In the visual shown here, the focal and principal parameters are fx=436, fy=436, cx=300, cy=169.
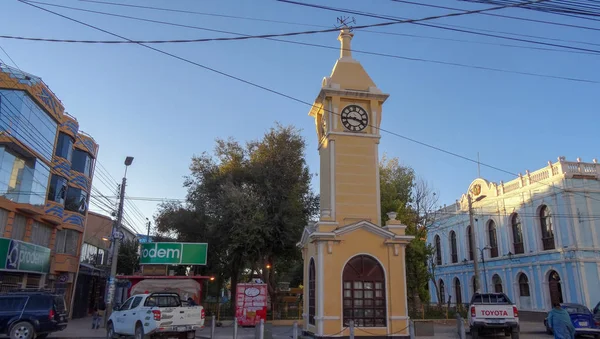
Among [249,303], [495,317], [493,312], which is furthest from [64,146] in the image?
[495,317]

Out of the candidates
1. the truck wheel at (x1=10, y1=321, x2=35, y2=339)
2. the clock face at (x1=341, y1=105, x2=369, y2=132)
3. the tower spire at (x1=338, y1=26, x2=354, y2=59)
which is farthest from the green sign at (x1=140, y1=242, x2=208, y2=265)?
the tower spire at (x1=338, y1=26, x2=354, y2=59)

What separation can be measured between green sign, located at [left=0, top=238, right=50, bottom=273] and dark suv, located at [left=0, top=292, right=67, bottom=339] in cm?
640

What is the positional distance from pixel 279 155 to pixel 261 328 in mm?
17705

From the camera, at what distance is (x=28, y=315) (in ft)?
54.6

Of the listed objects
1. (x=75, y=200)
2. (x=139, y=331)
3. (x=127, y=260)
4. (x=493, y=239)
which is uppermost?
(x=75, y=200)

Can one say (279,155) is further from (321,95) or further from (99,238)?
(99,238)

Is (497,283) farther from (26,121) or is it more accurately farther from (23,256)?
(26,121)

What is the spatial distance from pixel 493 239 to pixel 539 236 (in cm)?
618

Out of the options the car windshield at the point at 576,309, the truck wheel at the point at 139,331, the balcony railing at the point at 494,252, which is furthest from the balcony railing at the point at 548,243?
the truck wheel at the point at 139,331

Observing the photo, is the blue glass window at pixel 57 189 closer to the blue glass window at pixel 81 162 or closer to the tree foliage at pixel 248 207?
the blue glass window at pixel 81 162

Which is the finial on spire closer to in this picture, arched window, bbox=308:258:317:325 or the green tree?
arched window, bbox=308:258:317:325

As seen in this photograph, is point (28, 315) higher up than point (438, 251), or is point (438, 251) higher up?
point (438, 251)

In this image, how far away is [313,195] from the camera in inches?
1267

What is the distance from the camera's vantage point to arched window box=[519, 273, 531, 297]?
35.0m
